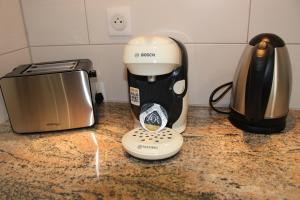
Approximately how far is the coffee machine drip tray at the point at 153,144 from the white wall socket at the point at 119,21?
0.36 meters

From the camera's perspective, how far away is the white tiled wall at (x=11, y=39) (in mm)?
776

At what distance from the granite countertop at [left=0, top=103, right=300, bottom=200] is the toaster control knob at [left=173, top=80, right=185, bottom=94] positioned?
0.13 meters

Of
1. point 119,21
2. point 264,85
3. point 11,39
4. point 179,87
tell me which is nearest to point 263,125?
point 264,85

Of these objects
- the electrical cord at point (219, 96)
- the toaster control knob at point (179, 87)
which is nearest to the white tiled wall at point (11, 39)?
the toaster control knob at point (179, 87)

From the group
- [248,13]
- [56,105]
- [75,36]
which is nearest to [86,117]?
[56,105]

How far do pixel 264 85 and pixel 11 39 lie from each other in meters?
0.77

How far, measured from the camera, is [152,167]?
0.54 metres

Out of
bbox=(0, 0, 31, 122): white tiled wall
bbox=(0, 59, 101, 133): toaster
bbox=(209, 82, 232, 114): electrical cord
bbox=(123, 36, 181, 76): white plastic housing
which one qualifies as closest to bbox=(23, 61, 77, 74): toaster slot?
bbox=(0, 59, 101, 133): toaster

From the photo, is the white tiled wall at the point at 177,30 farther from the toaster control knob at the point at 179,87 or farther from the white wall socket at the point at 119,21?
the toaster control knob at the point at 179,87

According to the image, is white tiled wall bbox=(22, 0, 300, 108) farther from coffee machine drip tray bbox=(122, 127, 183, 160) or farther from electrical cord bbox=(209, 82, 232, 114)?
coffee machine drip tray bbox=(122, 127, 183, 160)

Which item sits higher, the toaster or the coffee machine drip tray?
the toaster

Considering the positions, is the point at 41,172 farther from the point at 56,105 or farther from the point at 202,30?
the point at 202,30

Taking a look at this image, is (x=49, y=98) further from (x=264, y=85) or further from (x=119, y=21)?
(x=264, y=85)

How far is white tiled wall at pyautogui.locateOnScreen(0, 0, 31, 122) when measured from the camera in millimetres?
776
